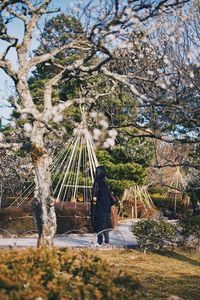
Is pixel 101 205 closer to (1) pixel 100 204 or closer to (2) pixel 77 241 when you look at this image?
(1) pixel 100 204

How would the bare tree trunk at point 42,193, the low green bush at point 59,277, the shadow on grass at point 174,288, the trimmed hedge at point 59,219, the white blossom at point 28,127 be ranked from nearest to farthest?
the low green bush at point 59,277, the shadow on grass at point 174,288, the bare tree trunk at point 42,193, the white blossom at point 28,127, the trimmed hedge at point 59,219

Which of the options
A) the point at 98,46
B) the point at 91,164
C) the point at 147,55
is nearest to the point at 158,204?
the point at 91,164

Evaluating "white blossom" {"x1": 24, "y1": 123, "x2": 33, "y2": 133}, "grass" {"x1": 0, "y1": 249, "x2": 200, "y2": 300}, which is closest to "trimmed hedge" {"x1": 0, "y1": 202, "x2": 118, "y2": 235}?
"grass" {"x1": 0, "y1": 249, "x2": 200, "y2": 300}

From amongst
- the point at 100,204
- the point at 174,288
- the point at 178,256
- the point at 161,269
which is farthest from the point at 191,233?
the point at 174,288

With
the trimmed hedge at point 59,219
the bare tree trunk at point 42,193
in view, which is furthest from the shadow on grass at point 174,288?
the trimmed hedge at point 59,219

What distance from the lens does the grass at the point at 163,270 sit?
266 inches

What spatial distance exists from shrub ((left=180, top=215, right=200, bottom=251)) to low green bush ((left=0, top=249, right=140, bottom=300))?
23.2ft

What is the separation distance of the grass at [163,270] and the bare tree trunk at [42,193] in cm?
127

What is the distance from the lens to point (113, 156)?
1959cm

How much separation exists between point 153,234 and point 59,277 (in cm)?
695

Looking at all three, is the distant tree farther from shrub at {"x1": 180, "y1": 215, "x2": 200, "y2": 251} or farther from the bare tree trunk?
shrub at {"x1": 180, "y1": 215, "x2": 200, "y2": 251}

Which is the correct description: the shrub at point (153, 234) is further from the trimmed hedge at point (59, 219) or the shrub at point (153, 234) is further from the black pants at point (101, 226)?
the trimmed hedge at point (59, 219)

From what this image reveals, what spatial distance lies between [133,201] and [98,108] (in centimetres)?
1058

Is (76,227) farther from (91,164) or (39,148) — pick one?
(39,148)
